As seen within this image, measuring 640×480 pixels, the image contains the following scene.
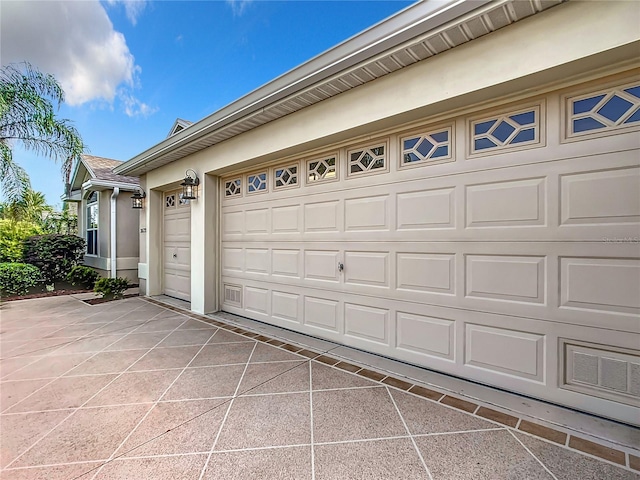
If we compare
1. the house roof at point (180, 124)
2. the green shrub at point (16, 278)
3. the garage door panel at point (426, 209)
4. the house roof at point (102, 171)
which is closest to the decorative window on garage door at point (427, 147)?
the garage door panel at point (426, 209)

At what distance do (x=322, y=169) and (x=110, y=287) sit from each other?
5855 mm

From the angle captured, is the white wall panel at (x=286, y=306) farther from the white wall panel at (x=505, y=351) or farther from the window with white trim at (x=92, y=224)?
the window with white trim at (x=92, y=224)

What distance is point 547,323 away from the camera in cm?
232

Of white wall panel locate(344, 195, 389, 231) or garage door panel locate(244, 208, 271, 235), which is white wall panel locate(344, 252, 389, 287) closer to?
white wall panel locate(344, 195, 389, 231)

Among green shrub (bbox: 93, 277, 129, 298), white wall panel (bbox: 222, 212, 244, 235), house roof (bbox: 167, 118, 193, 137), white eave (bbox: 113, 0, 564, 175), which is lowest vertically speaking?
green shrub (bbox: 93, 277, 129, 298)

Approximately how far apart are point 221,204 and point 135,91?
11.0 metres

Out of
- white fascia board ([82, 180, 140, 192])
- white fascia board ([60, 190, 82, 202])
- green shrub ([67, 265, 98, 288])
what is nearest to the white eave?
white fascia board ([82, 180, 140, 192])

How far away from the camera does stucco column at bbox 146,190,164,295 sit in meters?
6.74

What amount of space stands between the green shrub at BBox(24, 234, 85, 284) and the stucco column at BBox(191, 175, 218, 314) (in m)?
5.95

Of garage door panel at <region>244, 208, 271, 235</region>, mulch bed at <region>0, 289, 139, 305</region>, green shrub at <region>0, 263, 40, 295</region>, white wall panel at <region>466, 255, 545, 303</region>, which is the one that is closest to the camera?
white wall panel at <region>466, 255, 545, 303</region>

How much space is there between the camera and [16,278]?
7.18 meters

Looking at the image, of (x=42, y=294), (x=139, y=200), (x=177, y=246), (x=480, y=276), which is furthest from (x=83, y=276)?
(x=480, y=276)

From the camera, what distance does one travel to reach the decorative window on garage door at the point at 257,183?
15.3 feet

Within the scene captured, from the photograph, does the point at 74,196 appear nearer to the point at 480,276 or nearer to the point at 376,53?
the point at 376,53
